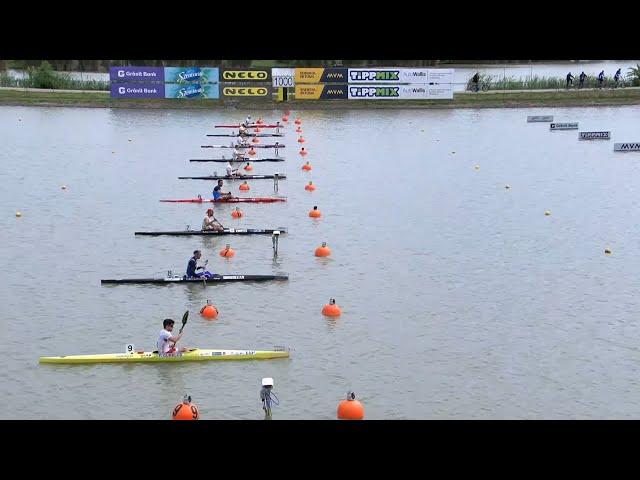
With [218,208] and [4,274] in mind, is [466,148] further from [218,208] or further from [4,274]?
[4,274]

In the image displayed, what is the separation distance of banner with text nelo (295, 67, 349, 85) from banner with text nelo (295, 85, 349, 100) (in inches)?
15.5

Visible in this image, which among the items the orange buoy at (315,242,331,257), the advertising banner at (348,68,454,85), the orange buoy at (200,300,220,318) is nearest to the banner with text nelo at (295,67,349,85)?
the advertising banner at (348,68,454,85)

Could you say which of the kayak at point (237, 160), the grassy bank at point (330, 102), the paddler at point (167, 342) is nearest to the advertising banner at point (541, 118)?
the grassy bank at point (330, 102)

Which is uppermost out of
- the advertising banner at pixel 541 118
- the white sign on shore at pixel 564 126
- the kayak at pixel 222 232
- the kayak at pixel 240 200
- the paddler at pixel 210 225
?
the advertising banner at pixel 541 118

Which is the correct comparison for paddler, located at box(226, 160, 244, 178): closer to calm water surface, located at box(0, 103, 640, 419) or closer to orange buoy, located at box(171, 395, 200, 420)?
calm water surface, located at box(0, 103, 640, 419)

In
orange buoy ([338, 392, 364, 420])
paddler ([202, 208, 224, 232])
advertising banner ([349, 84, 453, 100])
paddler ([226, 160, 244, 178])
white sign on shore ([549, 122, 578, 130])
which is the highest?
advertising banner ([349, 84, 453, 100])

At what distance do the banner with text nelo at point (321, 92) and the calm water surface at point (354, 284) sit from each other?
16.0 metres

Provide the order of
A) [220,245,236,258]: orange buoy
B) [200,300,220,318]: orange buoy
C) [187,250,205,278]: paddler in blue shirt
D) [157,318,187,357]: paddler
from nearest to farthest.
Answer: [157,318,187,357]: paddler → [200,300,220,318]: orange buoy → [187,250,205,278]: paddler in blue shirt → [220,245,236,258]: orange buoy

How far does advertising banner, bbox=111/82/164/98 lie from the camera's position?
60906mm

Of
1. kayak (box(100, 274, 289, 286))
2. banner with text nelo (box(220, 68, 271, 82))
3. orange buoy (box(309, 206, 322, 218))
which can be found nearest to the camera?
kayak (box(100, 274, 289, 286))

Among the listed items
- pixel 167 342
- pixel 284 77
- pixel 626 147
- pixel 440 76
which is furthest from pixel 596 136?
pixel 167 342

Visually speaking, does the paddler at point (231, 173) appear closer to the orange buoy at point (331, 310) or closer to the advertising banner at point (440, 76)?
the orange buoy at point (331, 310)

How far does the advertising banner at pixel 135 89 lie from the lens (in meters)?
60.9

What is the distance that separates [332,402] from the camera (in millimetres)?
16906
